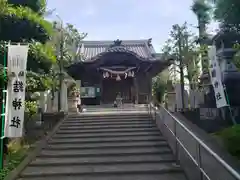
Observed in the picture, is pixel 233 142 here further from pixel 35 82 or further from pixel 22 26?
pixel 22 26

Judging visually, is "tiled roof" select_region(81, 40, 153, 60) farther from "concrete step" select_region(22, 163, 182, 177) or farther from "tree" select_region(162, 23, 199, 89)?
"concrete step" select_region(22, 163, 182, 177)

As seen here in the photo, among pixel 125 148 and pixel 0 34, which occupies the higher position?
pixel 0 34

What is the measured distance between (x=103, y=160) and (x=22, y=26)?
5032 millimetres

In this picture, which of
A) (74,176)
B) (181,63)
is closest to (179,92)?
(181,63)

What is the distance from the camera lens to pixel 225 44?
17047 millimetres

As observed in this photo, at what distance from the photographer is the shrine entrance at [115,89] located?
2252 cm

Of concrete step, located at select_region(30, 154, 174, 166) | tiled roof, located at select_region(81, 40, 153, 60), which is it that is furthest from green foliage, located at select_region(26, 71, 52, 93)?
tiled roof, located at select_region(81, 40, 153, 60)

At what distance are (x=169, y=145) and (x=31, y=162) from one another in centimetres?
406

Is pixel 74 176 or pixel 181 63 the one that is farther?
pixel 181 63

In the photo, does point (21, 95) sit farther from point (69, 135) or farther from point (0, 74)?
point (69, 135)

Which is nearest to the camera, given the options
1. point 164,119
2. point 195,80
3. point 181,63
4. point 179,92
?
point 164,119

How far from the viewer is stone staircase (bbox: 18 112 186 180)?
6406 millimetres

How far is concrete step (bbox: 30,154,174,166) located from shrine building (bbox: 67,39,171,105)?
1218 centimetres

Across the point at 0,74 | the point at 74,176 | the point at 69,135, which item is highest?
the point at 0,74
